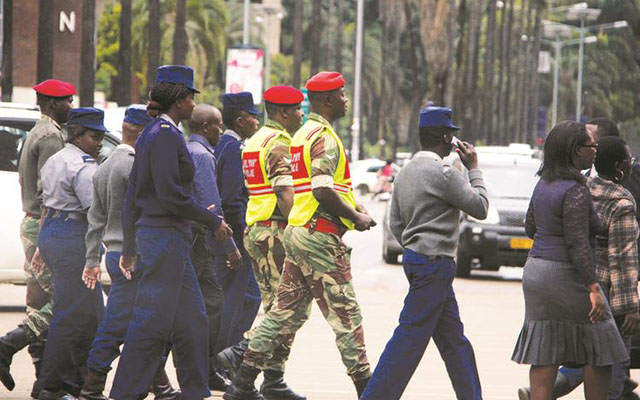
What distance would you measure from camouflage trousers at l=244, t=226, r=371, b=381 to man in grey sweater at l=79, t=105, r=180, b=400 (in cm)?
73

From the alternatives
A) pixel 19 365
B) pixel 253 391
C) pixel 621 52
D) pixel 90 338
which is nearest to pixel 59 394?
pixel 90 338

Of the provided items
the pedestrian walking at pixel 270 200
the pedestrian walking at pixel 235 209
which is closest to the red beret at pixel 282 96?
the pedestrian walking at pixel 270 200

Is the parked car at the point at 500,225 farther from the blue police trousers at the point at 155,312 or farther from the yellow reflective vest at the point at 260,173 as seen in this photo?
the blue police trousers at the point at 155,312

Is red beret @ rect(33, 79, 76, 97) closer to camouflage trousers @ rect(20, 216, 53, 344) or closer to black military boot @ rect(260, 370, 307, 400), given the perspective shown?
camouflage trousers @ rect(20, 216, 53, 344)

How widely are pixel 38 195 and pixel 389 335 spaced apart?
5.11 m

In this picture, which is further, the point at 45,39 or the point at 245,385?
the point at 45,39

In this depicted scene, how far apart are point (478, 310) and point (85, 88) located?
10.8 m

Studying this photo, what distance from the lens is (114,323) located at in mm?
9586

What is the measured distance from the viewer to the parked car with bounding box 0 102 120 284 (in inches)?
582

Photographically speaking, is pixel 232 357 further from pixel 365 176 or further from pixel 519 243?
pixel 365 176

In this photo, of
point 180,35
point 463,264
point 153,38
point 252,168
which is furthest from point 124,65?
point 252,168

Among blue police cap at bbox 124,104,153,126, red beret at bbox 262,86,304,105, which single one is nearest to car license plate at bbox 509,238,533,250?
red beret at bbox 262,86,304,105

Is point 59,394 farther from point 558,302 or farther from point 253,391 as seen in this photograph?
point 558,302

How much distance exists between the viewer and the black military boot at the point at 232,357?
10.7 meters
